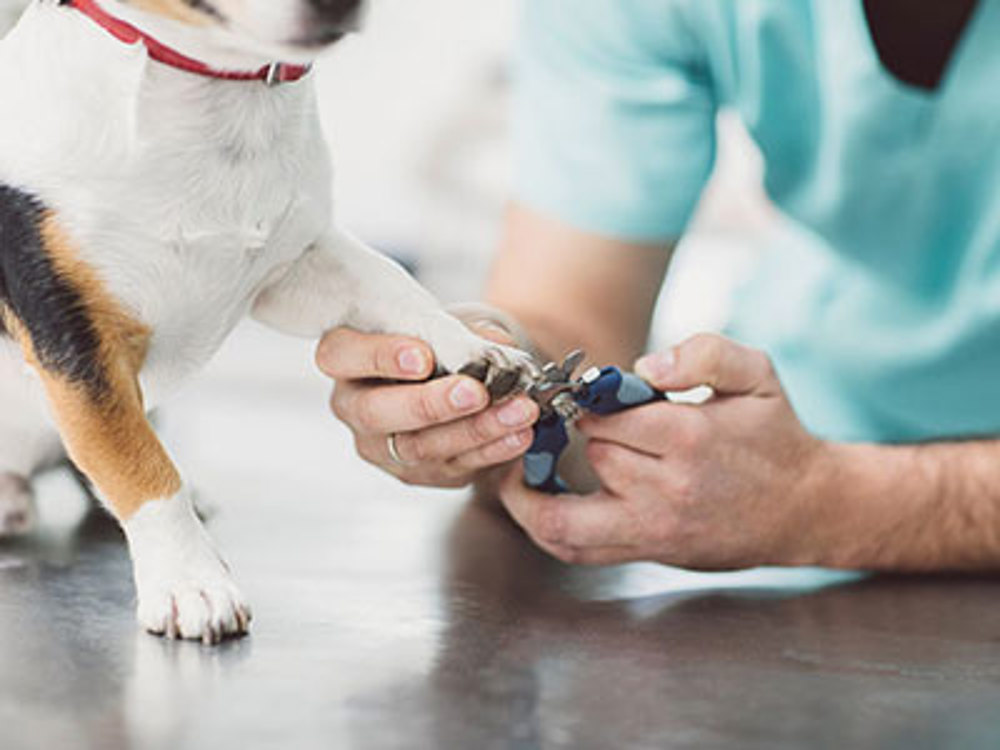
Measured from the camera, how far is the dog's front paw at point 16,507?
1.03 metres

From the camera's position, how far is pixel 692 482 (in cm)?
105

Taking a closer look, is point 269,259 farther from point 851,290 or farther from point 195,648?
point 851,290

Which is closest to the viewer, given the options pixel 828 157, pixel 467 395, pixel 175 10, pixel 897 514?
pixel 175 10

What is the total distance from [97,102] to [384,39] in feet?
11.2

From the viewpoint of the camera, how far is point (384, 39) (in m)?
4.08

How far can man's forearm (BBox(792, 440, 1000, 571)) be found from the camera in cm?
110

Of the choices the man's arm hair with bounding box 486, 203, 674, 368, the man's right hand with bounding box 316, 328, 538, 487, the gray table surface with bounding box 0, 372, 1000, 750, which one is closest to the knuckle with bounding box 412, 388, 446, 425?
the man's right hand with bounding box 316, 328, 538, 487

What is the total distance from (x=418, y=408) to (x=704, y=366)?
21 centimetres

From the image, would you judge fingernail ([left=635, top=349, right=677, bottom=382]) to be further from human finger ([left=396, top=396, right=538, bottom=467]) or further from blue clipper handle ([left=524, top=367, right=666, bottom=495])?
human finger ([left=396, top=396, right=538, bottom=467])

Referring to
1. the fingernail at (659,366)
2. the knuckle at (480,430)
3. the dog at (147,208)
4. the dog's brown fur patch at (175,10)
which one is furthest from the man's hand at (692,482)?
the dog's brown fur patch at (175,10)

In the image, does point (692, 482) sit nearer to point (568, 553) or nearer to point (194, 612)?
point (568, 553)

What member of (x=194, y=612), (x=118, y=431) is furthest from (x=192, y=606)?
(x=118, y=431)

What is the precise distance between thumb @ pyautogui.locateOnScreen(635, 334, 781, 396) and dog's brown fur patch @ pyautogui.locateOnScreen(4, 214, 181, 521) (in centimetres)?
36

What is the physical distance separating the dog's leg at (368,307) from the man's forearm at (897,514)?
30 centimetres
